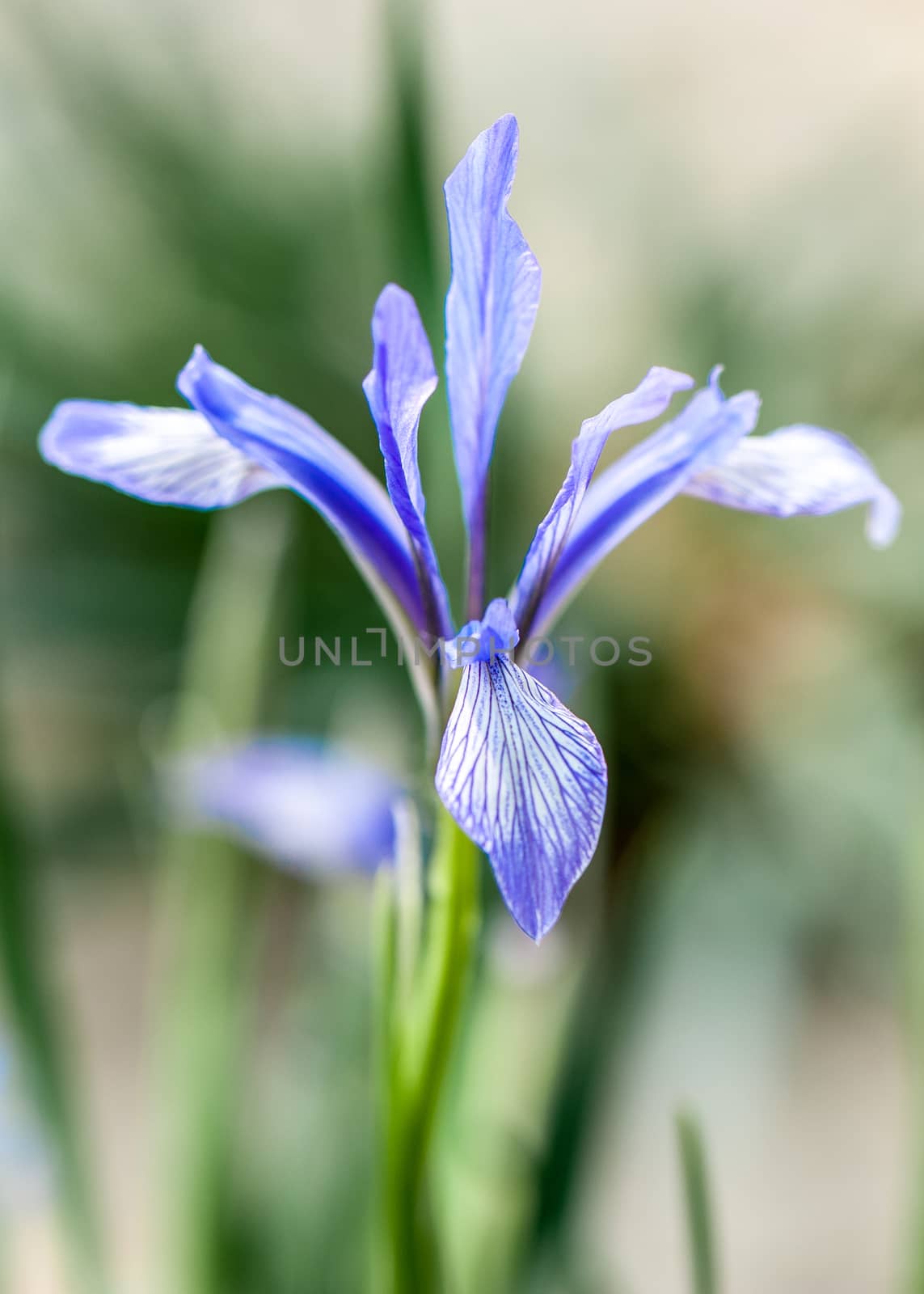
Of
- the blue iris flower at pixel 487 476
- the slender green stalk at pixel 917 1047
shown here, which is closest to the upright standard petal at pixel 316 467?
the blue iris flower at pixel 487 476

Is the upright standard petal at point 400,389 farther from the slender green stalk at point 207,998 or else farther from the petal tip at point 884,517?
the slender green stalk at point 207,998

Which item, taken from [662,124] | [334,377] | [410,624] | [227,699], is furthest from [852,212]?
[410,624]

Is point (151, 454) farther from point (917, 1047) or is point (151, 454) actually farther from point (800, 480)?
point (917, 1047)

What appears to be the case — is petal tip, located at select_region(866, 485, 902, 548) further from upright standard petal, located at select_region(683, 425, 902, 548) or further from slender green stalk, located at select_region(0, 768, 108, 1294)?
slender green stalk, located at select_region(0, 768, 108, 1294)

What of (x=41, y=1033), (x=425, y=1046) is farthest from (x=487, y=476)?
(x=41, y=1033)

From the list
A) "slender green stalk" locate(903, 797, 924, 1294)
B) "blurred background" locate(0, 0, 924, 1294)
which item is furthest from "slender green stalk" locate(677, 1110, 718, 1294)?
"slender green stalk" locate(903, 797, 924, 1294)

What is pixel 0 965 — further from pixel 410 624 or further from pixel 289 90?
pixel 289 90
